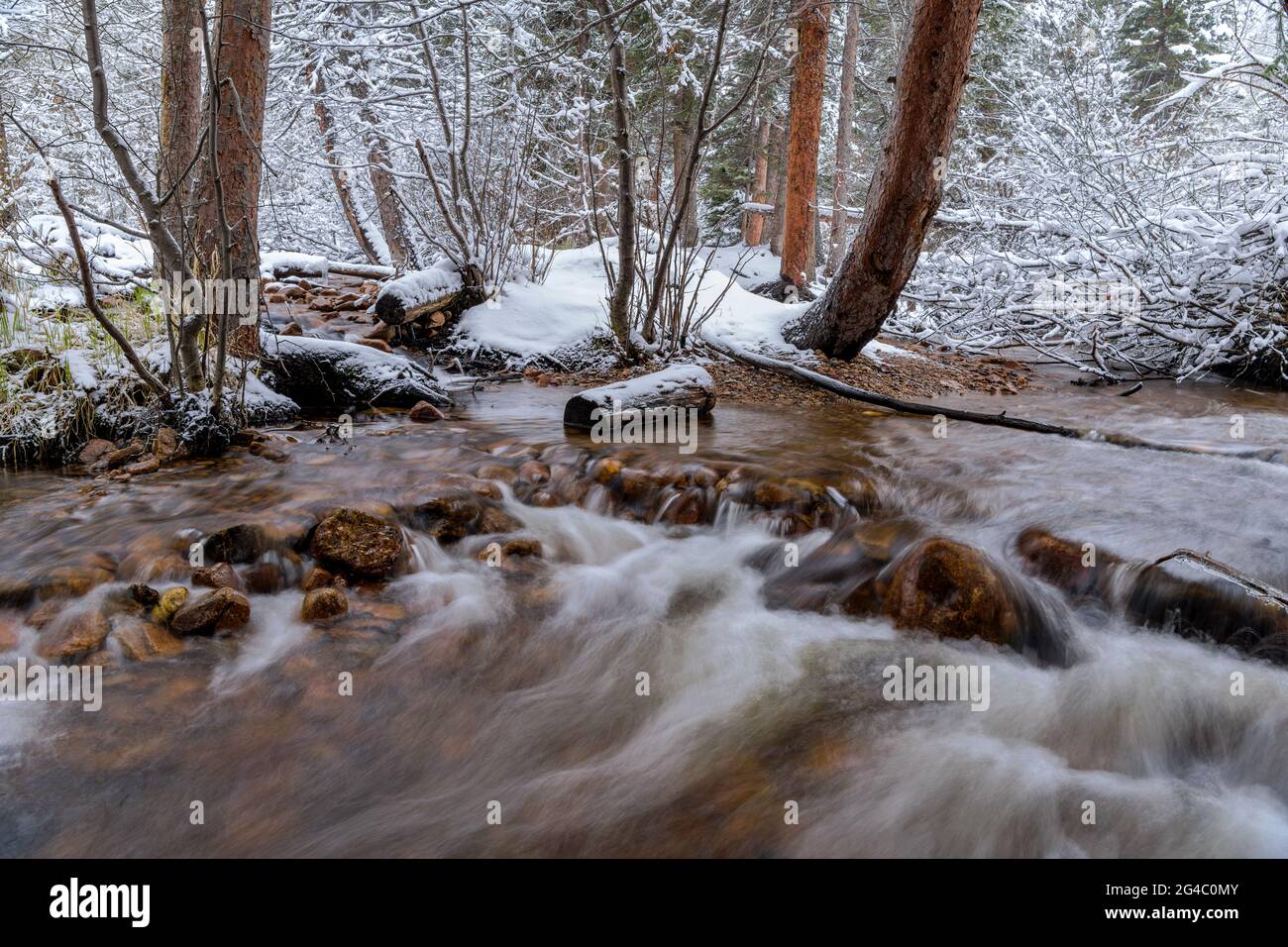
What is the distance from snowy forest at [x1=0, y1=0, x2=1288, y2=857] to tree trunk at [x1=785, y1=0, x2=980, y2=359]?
0.11ft

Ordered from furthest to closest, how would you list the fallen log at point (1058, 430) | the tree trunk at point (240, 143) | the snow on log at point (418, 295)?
the snow on log at point (418, 295) < the tree trunk at point (240, 143) < the fallen log at point (1058, 430)

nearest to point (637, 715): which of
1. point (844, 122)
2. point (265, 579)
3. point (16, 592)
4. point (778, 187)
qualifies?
point (265, 579)

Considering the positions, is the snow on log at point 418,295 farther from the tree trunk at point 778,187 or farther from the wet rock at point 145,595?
the tree trunk at point 778,187

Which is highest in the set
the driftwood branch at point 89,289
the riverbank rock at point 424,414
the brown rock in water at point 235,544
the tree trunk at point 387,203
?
the tree trunk at point 387,203

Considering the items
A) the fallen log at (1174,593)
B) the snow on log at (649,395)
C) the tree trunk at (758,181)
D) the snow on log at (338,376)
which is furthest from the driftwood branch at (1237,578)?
the tree trunk at (758,181)

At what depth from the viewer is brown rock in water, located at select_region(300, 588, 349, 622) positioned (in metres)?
2.65

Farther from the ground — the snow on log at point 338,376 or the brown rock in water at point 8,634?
the snow on log at point 338,376

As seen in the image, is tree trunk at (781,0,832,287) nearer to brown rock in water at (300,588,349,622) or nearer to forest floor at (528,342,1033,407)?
forest floor at (528,342,1033,407)

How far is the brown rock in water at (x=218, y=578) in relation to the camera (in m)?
2.77

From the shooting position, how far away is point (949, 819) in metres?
1.93

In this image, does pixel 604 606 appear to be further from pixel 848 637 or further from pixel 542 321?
pixel 542 321

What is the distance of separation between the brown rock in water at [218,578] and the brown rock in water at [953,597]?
2.52 m

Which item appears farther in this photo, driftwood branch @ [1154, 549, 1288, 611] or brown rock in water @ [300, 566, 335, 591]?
brown rock in water @ [300, 566, 335, 591]

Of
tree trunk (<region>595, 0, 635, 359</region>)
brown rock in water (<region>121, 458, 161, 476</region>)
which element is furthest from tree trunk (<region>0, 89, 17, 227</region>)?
tree trunk (<region>595, 0, 635, 359</region>)
